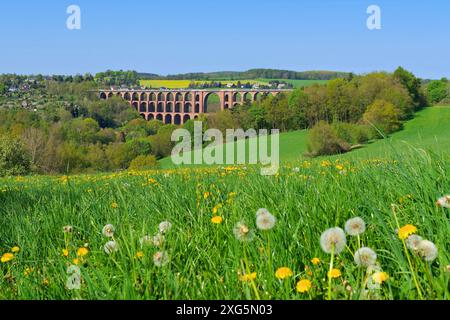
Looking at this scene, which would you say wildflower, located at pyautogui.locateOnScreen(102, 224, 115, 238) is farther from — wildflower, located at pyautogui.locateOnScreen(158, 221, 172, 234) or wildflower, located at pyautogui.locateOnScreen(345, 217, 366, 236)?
wildflower, located at pyautogui.locateOnScreen(345, 217, 366, 236)

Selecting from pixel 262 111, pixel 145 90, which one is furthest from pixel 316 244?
pixel 145 90

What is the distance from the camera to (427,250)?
1544mm

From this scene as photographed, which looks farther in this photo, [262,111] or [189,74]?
[189,74]

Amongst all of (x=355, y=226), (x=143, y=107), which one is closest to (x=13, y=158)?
(x=355, y=226)

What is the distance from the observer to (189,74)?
16662cm

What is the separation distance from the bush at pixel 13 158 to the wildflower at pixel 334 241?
35809 millimetres

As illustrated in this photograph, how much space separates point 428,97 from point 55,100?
3698 inches

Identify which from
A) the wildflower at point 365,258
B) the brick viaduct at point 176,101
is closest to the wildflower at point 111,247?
the wildflower at point 365,258

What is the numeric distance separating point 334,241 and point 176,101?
421ft

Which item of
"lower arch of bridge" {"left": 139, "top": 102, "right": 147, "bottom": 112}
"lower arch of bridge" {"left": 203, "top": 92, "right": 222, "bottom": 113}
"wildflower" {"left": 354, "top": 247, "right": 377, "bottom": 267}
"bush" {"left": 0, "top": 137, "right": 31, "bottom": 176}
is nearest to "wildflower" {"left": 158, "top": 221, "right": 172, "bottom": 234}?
"wildflower" {"left": 354, "top": 247, "right": 377, "bottom": 267}

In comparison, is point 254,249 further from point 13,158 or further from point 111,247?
point 13,158

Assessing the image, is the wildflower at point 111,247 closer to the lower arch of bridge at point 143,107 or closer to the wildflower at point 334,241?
the wildflower at point 334,241

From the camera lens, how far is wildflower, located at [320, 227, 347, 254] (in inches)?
64.2
